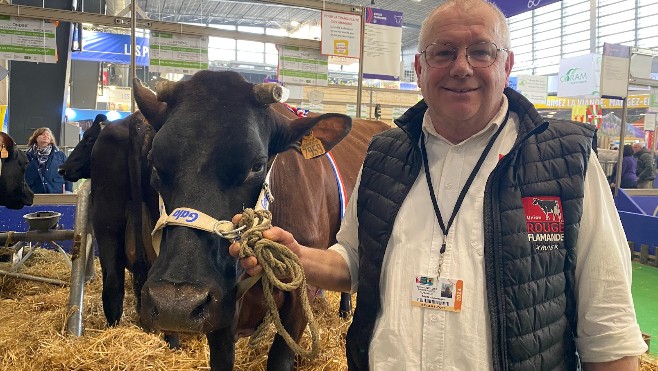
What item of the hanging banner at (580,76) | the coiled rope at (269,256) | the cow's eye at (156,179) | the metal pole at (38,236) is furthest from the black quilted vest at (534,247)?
the hanging banner at (580,76)

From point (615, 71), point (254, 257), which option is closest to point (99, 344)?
point (254, 257)

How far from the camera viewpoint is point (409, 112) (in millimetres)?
1715

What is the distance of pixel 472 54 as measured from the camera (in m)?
1.46

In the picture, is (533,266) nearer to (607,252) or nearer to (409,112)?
(607,252)

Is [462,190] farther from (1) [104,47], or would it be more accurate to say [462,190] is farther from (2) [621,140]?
(1) [104,47]

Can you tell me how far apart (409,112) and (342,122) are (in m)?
0.71

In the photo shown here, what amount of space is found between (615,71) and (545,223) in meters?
6.20

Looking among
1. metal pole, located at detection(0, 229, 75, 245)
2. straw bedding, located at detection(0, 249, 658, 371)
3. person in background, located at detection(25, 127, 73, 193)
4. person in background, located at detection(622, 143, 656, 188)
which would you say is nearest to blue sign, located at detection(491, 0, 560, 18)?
straw bedding, located at detection(0, 249, 658, 371)

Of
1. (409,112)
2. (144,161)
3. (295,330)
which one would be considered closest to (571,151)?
(409,112)

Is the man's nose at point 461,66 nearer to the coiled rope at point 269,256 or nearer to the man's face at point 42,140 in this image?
the coiled rope at point 269,256

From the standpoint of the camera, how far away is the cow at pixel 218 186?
1563 millimetres

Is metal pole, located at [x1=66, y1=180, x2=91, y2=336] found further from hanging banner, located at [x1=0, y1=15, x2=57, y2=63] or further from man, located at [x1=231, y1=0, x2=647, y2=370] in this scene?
man, located at [x1=231, y1=0, x2=647, y2=370]

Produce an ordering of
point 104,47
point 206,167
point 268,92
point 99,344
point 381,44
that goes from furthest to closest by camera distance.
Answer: point 104,47 < point 381,44 < point 99,344 < point 268,92 < point 206,167

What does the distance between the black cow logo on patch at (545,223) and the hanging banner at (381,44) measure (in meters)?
3.66
